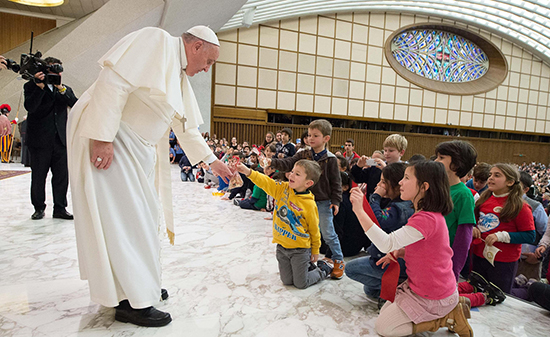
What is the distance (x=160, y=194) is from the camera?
2.06 m

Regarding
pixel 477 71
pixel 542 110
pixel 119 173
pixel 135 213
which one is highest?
pixel 477 71

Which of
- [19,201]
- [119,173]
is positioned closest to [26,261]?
[119,173]

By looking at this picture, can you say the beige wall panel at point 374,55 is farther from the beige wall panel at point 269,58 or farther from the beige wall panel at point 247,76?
→ the beige wall panel at point 247,76

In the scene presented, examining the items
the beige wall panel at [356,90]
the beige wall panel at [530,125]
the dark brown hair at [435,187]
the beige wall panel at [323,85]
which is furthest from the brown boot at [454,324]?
the beige wall panel at [530,125]

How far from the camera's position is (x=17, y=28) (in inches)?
478

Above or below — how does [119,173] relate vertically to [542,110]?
below

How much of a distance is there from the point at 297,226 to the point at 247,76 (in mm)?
13364

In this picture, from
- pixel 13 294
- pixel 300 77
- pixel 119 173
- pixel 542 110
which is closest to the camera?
pixel 119 173

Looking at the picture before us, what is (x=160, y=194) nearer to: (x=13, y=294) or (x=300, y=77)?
(x=13, y=294)

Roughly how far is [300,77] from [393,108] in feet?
19.0

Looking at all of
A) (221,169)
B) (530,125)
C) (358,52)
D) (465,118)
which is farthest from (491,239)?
(530,125)

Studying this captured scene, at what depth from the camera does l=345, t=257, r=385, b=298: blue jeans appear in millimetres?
2131

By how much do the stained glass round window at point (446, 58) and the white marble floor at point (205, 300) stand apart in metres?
17.3

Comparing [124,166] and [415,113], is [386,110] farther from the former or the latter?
[124,166]
